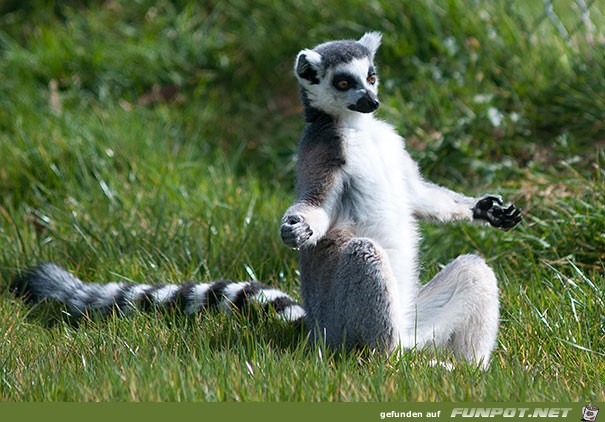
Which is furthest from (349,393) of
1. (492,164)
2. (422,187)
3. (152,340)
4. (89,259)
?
(492,164)

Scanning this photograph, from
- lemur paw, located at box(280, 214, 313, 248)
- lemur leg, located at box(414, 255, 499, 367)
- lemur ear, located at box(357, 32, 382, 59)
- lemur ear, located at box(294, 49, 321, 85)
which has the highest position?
lemur ear, located at box(357, 32, 382, 59)

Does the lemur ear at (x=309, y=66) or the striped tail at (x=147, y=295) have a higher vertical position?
Result: the lemur ear at (x=309, y=66)

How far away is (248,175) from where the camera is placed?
633cm

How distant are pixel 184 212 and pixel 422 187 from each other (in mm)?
1896

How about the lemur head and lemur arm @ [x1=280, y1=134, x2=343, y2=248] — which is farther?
the lemur head

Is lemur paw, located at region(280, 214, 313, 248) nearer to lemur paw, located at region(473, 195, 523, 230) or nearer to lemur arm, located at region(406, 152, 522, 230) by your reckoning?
lemur arm, located at region(406, 152, 522, 230)

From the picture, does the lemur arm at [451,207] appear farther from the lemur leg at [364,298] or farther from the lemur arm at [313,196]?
the lemur leg at [364,298]

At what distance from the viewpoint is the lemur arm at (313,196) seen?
11.3ft

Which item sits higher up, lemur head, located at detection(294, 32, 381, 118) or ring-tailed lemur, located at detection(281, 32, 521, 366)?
lemur head, located at detection(294, 32, 381, 118)

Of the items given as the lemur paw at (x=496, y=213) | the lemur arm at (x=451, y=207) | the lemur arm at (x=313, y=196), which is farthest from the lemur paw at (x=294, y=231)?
the lemur paw at (x=496, y=213)

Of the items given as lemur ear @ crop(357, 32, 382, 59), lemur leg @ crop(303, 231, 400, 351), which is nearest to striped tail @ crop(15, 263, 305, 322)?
lemur leg @ crop(303, 231, 400, 351)

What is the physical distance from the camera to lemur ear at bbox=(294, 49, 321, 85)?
4012mm

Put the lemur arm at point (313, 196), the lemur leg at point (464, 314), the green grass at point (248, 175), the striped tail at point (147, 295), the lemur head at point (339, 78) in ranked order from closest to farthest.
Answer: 1. the green grass at point (248, 175)
2. the lemur arm at point (313, 196)
3. the lemur leg at point (464, 314)
4. the lemur head at point (339, 78)
5. the striped tail at point (147, 295)

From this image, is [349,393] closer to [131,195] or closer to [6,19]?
[131,195]
